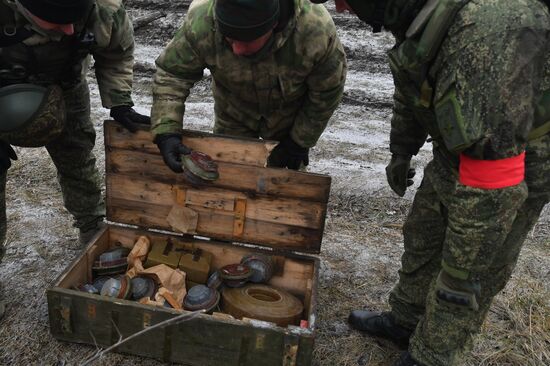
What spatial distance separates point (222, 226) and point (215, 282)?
38 cm

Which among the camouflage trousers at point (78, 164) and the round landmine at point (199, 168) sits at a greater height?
the round landmine at point (199, 168)

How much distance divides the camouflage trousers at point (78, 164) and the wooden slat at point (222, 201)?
439 mm

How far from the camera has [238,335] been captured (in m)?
2.85

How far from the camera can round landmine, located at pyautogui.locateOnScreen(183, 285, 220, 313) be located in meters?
3.19

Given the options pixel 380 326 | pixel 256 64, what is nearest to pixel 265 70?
pixel 256 64

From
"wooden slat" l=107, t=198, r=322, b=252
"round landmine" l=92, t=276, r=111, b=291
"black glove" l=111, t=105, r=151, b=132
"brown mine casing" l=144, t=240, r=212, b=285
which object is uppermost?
"black glove" l=111, t=105, r=151, b=132

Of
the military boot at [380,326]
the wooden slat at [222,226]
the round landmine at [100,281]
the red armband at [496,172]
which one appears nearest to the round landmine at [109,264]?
the round landmine at [100,281]

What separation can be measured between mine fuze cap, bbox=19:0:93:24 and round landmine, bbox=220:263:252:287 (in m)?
1.81

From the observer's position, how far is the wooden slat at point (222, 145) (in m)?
3.28

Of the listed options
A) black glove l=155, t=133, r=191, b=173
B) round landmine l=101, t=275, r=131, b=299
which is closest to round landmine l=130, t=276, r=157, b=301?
round landmine l=101, t=275, r=131, b=299

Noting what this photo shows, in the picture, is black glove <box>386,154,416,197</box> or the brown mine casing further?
the brown mine casing

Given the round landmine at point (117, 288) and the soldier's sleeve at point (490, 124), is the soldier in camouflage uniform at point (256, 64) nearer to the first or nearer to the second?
the round landmine at point (117, 288)

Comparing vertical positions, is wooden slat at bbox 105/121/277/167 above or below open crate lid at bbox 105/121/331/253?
above

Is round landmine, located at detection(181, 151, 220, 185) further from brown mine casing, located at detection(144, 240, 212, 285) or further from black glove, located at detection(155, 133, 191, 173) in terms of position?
Result: brown mine casing, located at detection(144, 240, 212, 285)
